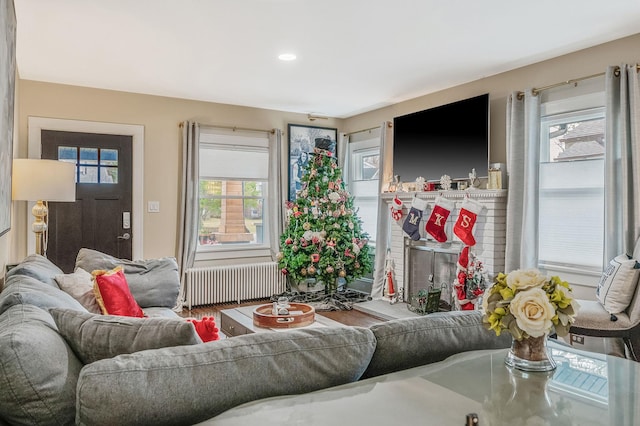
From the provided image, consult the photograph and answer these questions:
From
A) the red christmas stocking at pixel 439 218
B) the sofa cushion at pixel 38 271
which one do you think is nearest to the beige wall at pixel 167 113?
the red christmas stocking at pixel 439 218

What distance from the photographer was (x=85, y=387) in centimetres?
103

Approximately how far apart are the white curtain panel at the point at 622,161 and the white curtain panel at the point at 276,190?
378 centimetres

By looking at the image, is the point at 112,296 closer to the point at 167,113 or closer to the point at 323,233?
the point at 323,233

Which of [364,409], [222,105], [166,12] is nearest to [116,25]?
[166,12]

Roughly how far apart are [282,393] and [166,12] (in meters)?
2.70

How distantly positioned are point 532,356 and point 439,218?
335 centimetres

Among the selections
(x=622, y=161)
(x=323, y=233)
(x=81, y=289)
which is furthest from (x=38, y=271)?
(x=622, y=161)

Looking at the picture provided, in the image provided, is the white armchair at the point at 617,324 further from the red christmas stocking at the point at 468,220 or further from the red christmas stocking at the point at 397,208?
the red christmas stocking at the point at 397,208

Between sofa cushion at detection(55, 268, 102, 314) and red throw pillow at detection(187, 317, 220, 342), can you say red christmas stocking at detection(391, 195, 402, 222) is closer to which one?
sofa cushion at detection(55, 268, 102, 314)

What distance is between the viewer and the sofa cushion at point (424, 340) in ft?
4.73

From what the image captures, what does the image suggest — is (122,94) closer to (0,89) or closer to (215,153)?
(215,153)

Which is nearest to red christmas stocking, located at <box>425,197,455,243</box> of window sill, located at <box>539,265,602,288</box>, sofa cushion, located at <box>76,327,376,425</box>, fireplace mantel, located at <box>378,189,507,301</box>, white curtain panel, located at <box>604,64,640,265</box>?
fireplace mantel, located at <box>378,189,507,301</box>

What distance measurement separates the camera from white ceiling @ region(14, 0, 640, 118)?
2.96 m

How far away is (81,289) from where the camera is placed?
267cm
